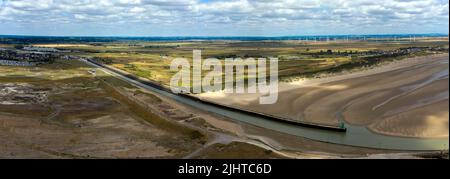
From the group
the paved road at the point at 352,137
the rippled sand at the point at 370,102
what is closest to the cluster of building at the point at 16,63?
the rippled sand at the point at 370,102

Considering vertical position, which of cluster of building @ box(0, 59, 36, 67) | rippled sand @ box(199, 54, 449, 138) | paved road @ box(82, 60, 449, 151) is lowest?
paved road @ box(82, 60, 449, 151)

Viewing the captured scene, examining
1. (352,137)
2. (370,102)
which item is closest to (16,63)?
(370,102)

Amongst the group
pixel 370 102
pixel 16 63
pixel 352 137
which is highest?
pixel 16 63

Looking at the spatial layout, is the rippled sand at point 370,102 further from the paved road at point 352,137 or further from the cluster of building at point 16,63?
the cluster of building at point 16,63

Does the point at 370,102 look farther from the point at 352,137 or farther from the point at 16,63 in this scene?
the point at 16,63

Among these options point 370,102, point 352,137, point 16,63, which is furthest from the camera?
point 16,63

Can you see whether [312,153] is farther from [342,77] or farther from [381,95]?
[342,77]

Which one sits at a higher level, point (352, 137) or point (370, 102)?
point (370, 102)

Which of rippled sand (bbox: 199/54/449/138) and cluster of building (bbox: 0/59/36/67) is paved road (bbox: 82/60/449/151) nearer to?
rippled sand (bbox: 199/54/449/138)

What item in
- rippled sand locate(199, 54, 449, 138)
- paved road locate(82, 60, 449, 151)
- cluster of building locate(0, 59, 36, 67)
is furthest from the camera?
cluster of building locate(0, 59, 36, 67)

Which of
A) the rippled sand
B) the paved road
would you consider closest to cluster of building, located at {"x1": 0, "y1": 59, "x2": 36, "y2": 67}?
the rippled sand
